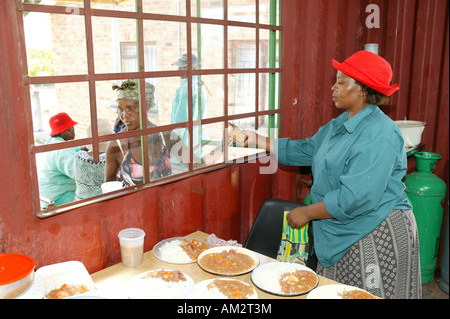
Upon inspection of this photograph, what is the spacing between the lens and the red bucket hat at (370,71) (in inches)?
88.6

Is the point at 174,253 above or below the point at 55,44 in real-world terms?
below

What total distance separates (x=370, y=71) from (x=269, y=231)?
3.68 ft

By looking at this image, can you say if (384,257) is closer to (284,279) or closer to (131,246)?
(284,279)

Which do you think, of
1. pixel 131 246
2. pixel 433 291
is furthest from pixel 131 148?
→ pixel 433 291

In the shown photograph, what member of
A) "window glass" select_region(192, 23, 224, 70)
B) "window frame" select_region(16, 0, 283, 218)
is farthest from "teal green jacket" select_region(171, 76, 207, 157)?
"window glass" select_region(192, 23, 224, 70)

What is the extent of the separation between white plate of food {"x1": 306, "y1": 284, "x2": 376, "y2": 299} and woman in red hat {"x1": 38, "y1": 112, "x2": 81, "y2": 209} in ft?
3.98

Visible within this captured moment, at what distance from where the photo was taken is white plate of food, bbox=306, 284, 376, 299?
1806mm

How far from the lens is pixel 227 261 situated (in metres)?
A: 2.09

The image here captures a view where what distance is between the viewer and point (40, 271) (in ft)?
5.90

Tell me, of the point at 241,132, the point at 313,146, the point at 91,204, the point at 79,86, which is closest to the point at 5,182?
the point at 91,204

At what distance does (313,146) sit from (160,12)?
1.31 m

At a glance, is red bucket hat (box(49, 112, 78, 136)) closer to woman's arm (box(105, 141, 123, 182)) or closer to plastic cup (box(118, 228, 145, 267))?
woman's arm (box(105, 141, 123, 182))

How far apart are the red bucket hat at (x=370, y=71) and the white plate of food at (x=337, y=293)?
1.10 metres

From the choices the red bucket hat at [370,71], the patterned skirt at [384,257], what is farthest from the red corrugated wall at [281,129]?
the patterned skirt at [384,257]
